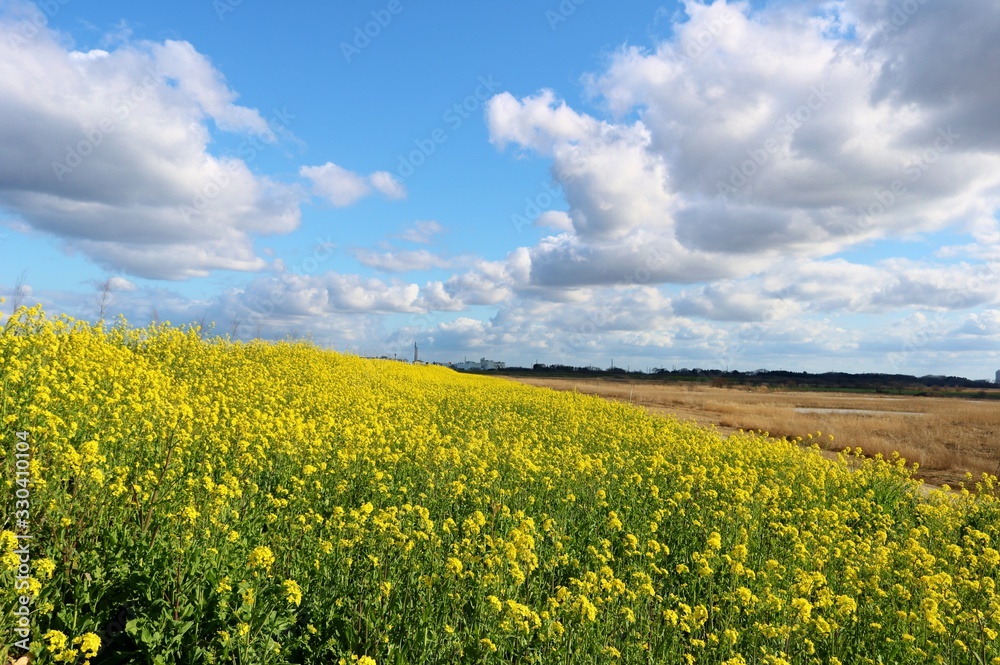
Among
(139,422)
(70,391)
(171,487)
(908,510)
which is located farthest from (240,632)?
(908,510)

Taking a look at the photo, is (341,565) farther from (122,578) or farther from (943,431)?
(943,431)

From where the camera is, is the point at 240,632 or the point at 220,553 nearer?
the point at 240,632

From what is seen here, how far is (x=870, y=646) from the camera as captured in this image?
17.4ft

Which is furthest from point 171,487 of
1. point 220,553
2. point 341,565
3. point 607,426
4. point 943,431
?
point 943,431

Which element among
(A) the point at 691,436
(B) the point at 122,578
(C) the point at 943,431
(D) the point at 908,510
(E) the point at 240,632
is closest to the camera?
(E) the point at 240,632

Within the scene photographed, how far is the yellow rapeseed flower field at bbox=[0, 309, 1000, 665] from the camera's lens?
390 cm

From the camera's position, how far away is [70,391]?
6895 millimetres

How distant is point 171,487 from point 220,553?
1492 millimetres

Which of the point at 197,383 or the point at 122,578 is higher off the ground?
the point at 197,383

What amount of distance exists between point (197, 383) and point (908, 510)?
46.1 feet

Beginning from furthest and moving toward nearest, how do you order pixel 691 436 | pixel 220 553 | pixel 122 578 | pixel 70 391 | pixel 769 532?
pixel 691 436, pixel 769 532, pixel 70 391, pixel 220 553, pixel 122 578

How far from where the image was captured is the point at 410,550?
16.9ft

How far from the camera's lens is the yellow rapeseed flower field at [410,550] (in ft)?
12.8

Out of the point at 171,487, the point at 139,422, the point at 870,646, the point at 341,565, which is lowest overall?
the point at 870,646
